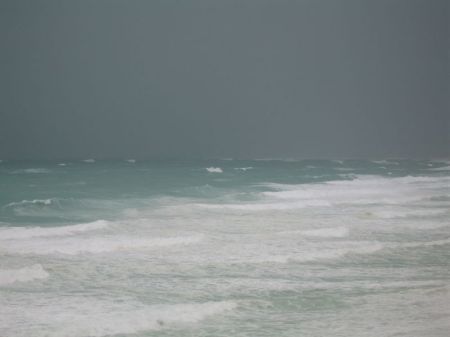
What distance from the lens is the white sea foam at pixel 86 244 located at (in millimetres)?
11477

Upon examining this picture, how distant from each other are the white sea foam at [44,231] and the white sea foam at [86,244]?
63cm

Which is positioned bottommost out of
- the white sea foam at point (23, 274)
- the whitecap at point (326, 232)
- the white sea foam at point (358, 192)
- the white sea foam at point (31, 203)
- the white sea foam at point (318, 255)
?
the white sea foam at point (358, 192)

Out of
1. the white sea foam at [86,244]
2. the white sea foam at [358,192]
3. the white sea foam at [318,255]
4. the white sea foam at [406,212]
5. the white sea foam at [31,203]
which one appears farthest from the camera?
the white sea foam at [358,192]

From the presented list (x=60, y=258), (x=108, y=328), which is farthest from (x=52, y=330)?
(x=60, y=258)

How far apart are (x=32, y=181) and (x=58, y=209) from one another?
42.6ft

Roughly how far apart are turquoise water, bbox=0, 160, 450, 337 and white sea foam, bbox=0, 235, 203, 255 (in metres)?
0.04

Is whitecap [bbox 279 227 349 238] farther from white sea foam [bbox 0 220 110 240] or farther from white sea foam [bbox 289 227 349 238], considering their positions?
white sea foam [bbox 0 220 110 240]

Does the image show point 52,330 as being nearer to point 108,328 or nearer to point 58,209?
point 108,328

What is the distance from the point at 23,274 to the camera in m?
9.39

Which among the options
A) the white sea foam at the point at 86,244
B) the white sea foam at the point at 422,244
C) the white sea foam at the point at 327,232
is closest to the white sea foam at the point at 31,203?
the white sea foam at the point at 86,244

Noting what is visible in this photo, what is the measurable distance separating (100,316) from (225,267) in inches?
127

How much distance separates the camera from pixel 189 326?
23.1 ft

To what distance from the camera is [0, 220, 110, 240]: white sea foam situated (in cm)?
1330

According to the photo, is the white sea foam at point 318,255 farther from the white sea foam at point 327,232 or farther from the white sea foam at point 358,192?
the white sea foam at point 358,192
